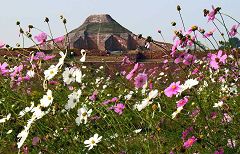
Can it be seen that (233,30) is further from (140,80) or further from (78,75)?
(78,75)

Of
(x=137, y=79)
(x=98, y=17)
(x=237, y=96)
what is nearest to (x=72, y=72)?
(x=137, y=79)

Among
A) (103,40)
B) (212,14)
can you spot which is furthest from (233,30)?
(103,40)

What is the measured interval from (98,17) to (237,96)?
55.7m

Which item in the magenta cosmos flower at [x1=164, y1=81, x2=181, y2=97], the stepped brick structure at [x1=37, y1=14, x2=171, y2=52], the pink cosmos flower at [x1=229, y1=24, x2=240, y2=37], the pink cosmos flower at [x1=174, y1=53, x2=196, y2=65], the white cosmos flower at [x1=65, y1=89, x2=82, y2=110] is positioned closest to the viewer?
the magenta cosmos flower at [x1=164, y1=81, x2=181, y2=97]

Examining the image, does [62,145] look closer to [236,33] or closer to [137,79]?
[137,79]

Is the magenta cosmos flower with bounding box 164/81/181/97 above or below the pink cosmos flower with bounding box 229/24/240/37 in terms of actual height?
below

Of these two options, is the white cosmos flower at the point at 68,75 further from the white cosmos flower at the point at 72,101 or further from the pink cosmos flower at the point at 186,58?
the pink cosmos flower at the point at 186,58

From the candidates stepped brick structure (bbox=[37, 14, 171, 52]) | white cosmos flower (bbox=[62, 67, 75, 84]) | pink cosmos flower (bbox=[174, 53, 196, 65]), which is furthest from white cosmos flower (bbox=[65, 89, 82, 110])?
stepped brick structure (bbox=[37, 14, 171, 52])

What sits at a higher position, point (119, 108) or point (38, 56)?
point (38, 56)

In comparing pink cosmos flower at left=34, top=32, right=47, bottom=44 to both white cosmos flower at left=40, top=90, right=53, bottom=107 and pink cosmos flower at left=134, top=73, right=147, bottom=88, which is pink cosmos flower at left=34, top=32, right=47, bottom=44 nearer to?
pink cosmos flower at left=134, top=73, right=147, bottom=88

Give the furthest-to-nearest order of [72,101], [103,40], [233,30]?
[103,40] < [233,30] < [72,101]

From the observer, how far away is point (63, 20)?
126 inches

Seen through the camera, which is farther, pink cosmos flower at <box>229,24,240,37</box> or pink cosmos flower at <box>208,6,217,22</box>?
pink cosmos flower at <box>229,24,240,37</box>

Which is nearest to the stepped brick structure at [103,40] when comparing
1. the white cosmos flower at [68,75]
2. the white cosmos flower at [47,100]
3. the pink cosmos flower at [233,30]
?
the pink cosmos flower at [233,30]
